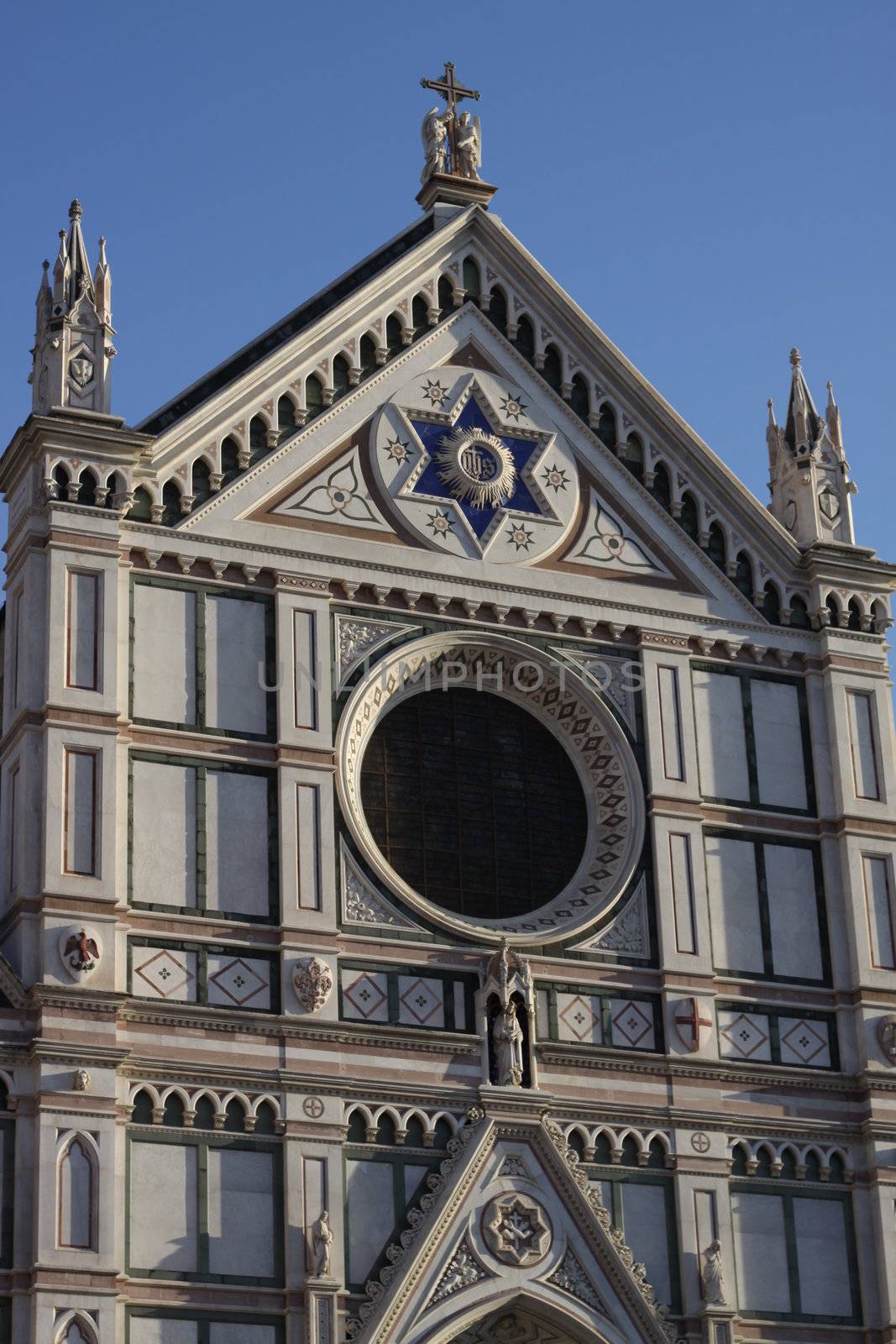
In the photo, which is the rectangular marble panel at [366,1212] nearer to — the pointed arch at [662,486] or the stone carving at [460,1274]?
the stone carving at [460,1274]

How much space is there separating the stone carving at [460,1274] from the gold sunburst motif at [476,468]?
28.3ft

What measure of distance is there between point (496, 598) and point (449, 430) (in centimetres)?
217

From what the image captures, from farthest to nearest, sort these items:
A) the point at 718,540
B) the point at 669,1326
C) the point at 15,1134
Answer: the point at 718,540
the point at 669,1326
the point at 15,1134

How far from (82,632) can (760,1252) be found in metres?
9.55

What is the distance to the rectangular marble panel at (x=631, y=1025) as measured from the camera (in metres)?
30.8

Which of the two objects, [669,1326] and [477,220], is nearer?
[669,1326]

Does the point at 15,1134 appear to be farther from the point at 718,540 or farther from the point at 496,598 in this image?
the point at 718,540

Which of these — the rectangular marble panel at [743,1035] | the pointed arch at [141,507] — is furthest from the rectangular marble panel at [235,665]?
the rectangular marble panel at [743,1035]

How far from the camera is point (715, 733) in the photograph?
32969mm

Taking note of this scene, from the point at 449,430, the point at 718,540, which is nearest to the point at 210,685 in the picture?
the point at 449,430

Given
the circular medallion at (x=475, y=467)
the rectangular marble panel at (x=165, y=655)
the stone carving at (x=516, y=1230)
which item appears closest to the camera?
the stone carving at (x=516, y=1230)

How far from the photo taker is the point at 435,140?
35.8 meters

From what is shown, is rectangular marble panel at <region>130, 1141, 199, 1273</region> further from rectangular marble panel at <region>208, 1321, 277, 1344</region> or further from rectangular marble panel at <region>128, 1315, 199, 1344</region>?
rectangular marble panel at <region>208, 1321, 277, 1344</region>

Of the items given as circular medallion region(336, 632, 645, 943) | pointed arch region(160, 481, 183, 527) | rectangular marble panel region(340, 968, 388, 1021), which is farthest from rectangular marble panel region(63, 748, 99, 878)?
pointed arch region(160, 481, 183, 527)
